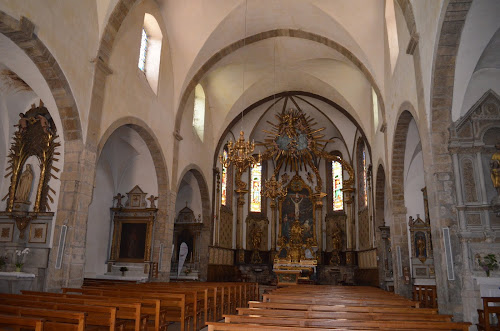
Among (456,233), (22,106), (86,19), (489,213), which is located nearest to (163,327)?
(456,233)

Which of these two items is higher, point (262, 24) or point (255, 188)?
point (262, 24)

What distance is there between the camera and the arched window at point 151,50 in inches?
502

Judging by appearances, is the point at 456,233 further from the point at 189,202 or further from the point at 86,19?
the point at 189,202

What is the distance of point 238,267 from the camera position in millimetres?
21516

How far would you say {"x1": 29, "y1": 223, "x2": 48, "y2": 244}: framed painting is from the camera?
959 centimetres

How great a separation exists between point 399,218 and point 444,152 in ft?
17.5

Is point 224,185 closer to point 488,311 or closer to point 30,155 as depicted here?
point 30,155

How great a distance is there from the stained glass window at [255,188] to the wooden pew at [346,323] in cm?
1969

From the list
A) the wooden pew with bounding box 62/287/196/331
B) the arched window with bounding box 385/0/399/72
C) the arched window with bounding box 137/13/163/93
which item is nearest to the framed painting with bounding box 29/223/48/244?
the wooden pew with bounding box 62/287/196/331

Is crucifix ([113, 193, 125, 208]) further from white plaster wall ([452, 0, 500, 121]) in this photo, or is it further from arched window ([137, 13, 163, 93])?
white plaster wall ([452, 0, 500, 121])

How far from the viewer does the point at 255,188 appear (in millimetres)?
23969

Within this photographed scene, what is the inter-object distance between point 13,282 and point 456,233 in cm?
959

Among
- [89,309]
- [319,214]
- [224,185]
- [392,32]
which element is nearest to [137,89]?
[392,32]

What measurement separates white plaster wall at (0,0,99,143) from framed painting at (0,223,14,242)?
11.0 ft
